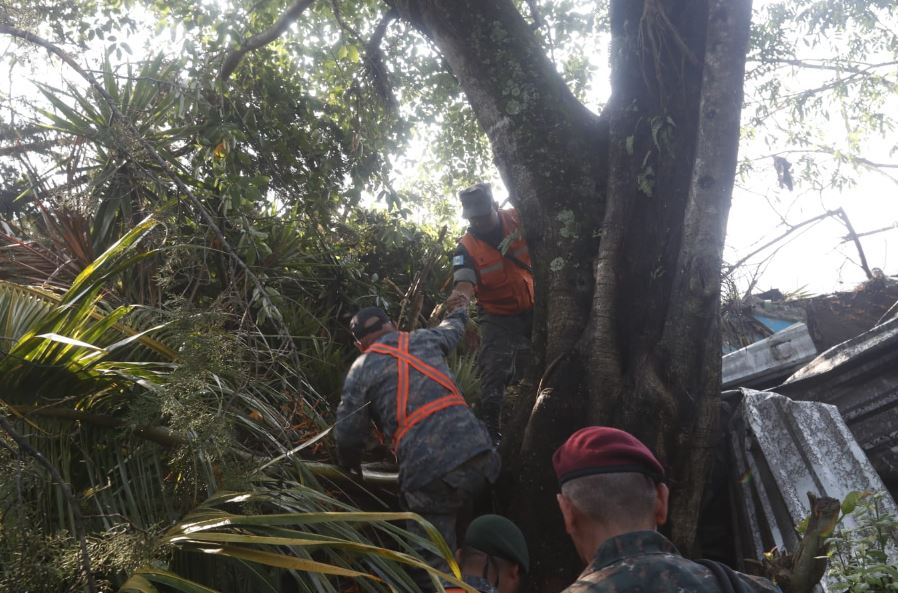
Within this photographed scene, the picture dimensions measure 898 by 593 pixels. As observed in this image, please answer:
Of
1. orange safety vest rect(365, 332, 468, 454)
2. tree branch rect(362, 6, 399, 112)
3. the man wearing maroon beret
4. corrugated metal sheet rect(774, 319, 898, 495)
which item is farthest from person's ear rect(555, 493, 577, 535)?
tree branch rect(362, 6, 399, 112)

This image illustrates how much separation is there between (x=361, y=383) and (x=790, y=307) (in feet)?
19.3

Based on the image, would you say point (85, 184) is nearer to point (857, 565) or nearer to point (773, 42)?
point (857, 565)

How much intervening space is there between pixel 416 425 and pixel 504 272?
176 centimetres

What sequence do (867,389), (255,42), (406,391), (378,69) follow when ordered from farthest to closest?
(378,69)
(255,42)
(867,389)
(406,391)

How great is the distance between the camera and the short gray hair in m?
1.91

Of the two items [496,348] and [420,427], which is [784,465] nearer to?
[420,427]

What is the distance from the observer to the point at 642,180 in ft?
12.8

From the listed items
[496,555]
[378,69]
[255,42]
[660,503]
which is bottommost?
[496,555]

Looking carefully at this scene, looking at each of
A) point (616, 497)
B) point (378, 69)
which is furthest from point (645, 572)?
point (378, 69)

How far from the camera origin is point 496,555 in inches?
118

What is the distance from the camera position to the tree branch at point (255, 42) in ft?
17.8

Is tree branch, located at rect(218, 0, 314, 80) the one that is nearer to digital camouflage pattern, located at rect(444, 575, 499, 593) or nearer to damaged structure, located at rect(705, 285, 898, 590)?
digital camouflage pattern, located at rect(444, 575, 499, 593)

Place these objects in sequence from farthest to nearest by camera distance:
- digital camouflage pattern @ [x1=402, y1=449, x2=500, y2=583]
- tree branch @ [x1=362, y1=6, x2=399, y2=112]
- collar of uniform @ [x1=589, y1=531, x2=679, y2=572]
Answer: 1. tree branch @ [x1=362, y1=6, x2=399, y2=112]
2. digital camouflage pattern @ [x1=402, y1=449, x2=500, y2=583]
3. collar of uniform @ [x1=589, y1=531, x2=679, y2=572]

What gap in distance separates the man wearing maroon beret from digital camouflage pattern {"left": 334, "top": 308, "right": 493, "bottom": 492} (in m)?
1.72
